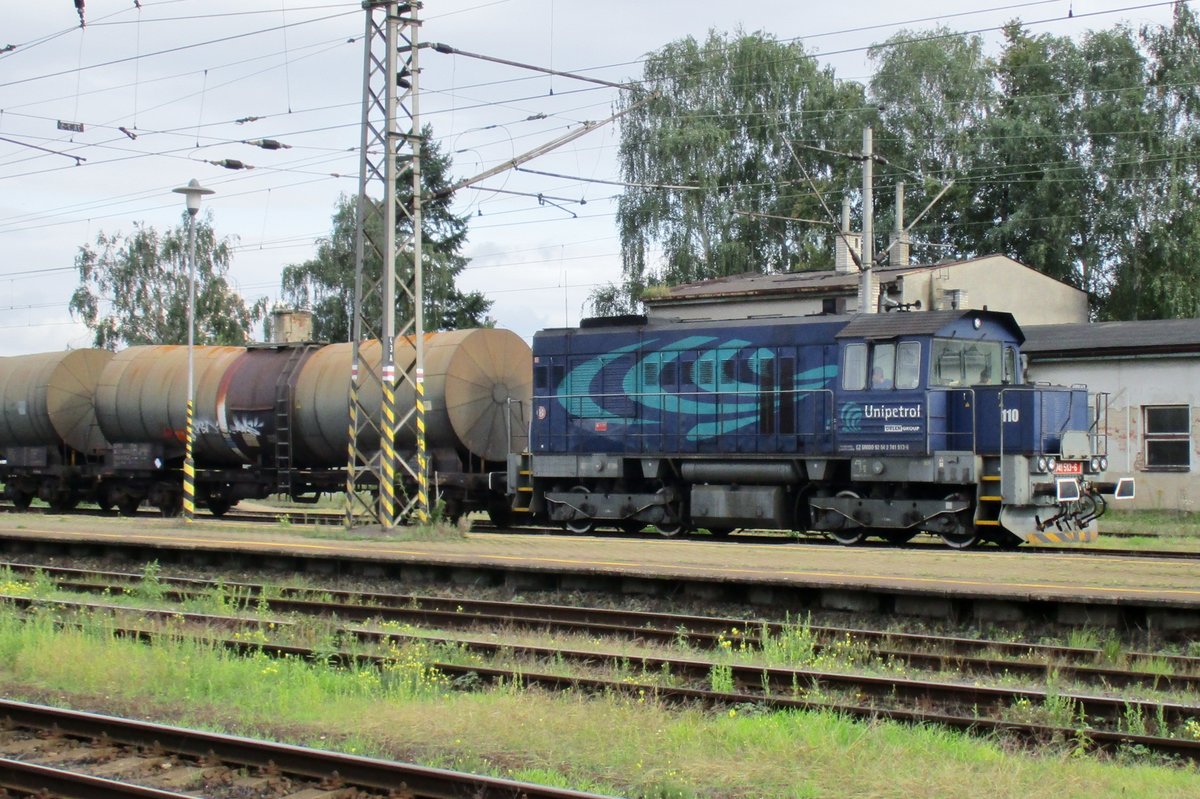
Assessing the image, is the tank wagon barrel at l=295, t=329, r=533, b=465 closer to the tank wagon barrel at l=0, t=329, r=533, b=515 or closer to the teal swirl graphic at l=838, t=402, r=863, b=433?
the tank wagon barrel at l=0, t=329, r=533, b=515

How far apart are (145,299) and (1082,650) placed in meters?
66.6

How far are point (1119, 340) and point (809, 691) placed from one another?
20.5 metres

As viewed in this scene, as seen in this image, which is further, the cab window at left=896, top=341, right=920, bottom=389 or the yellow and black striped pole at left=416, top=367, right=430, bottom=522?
the yellow and black striped pole at left=416, top=367, right=430, bottom=522

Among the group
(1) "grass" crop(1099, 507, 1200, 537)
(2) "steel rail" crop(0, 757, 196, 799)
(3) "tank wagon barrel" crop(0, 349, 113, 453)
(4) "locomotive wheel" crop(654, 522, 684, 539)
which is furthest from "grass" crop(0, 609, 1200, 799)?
(3) "tank wagon barrel" crop(0, 349, 113, 453)

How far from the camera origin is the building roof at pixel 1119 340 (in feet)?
86.9

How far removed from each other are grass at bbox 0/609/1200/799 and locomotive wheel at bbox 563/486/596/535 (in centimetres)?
1224

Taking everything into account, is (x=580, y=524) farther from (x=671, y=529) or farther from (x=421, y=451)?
(x=421, y=451)

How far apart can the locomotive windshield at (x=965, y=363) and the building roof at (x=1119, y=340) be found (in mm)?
7767

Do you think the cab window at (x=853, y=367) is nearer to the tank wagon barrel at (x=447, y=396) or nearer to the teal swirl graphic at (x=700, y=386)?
the teal swirl graphic at (x=700, y=386)

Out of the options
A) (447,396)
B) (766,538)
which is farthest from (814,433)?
(447,396)

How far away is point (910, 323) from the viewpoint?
1997cm

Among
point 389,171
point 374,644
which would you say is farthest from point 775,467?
point 374,644

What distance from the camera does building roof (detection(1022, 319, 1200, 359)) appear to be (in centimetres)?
2648

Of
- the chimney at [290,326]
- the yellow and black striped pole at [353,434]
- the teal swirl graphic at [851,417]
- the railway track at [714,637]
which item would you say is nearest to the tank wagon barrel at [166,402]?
the chimney at [290,326]
